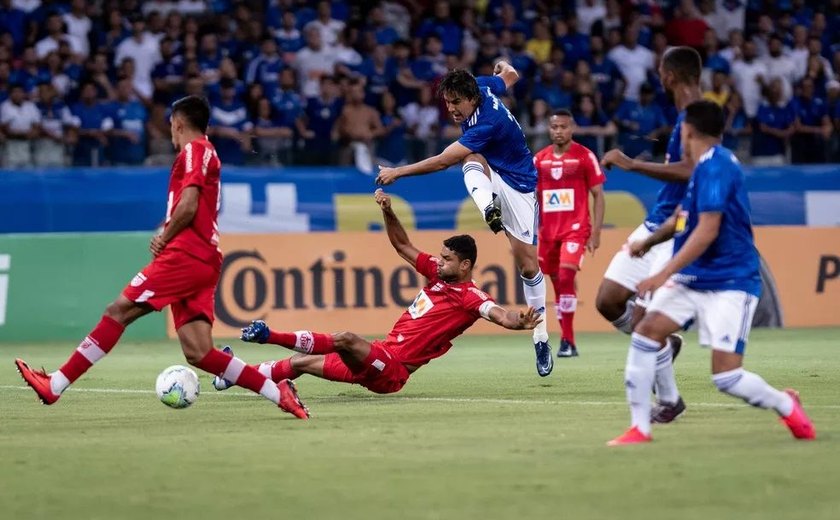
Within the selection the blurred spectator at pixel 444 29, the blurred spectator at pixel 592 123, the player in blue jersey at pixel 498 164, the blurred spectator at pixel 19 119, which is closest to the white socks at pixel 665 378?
the player in blue jersey at pixel 498 164

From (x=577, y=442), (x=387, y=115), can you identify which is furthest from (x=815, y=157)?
(x=577, y=442)

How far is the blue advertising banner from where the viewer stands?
19906mm

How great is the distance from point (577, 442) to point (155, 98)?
1444 centimetres

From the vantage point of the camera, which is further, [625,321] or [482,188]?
[482,188]

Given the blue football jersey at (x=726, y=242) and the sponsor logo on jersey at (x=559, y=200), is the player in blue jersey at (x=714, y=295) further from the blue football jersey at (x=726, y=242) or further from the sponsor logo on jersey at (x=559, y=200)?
the sponsor logo on jersey at (x=559, y=200)

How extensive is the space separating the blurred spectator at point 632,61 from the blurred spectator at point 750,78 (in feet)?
4.53

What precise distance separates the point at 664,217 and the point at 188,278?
3085mm


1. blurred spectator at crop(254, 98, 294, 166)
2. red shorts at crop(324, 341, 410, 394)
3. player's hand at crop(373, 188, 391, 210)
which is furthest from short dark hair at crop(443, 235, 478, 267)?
blurred spectator at crop(254, 98, 294, 166)

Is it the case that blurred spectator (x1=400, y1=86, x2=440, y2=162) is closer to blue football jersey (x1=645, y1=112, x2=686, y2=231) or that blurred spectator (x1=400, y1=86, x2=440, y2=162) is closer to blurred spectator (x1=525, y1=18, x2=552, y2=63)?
blurred spectator (x1=525, y1=18, x2=552, y2=63)

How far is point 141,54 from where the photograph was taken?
22141 mm

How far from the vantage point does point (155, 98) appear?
21.8 m

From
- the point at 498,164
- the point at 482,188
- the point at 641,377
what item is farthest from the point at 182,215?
the point at 498,164

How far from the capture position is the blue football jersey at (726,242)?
8258 millimetres

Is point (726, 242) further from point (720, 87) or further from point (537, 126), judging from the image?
point (720, 87)
